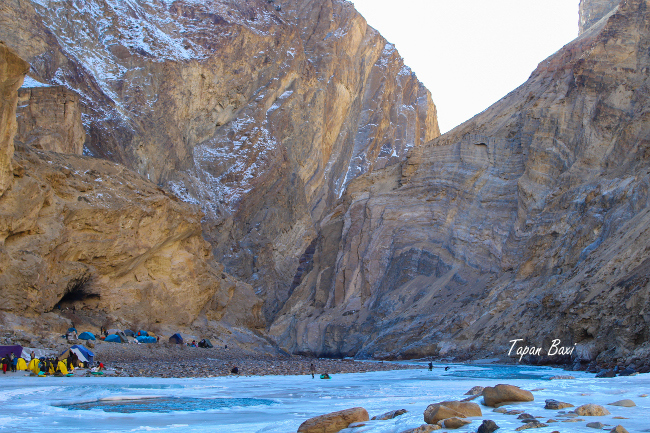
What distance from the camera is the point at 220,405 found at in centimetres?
1306

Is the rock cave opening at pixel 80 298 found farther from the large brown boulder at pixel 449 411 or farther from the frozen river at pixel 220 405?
the large brown boulder at pixel 449 411

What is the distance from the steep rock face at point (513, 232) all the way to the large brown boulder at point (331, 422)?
53.0 ft

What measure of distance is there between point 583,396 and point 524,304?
1061 inches

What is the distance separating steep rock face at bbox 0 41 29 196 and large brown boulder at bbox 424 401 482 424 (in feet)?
85.4

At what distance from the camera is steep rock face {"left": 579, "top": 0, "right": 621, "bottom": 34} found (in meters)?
87.8

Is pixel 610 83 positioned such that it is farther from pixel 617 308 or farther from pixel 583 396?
pixel 583 396

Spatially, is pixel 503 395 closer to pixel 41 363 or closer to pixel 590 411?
pixel 590 411

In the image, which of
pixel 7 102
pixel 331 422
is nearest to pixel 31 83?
pixel 7 102

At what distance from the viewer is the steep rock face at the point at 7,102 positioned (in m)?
27.7

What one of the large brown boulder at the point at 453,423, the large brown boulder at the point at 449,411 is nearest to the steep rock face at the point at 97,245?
the large brown boulder at the point at 449,411

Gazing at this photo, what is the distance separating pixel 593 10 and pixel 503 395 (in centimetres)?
9320

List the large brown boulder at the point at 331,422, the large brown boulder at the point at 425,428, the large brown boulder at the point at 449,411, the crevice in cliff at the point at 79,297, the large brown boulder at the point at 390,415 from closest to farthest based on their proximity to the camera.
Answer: the large brown boulder at the point at 425,428 < the large brown boulder at the point at 449,411 < the large brown boulder at the point at 331,422 < the large brown boulder at the point at 390,415 < the crevice in cliff at the point at 79,297

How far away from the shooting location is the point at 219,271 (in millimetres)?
50719

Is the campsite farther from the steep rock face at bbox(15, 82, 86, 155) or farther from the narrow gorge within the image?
the steep rock face at bbox(15, 82, 86, 155)
